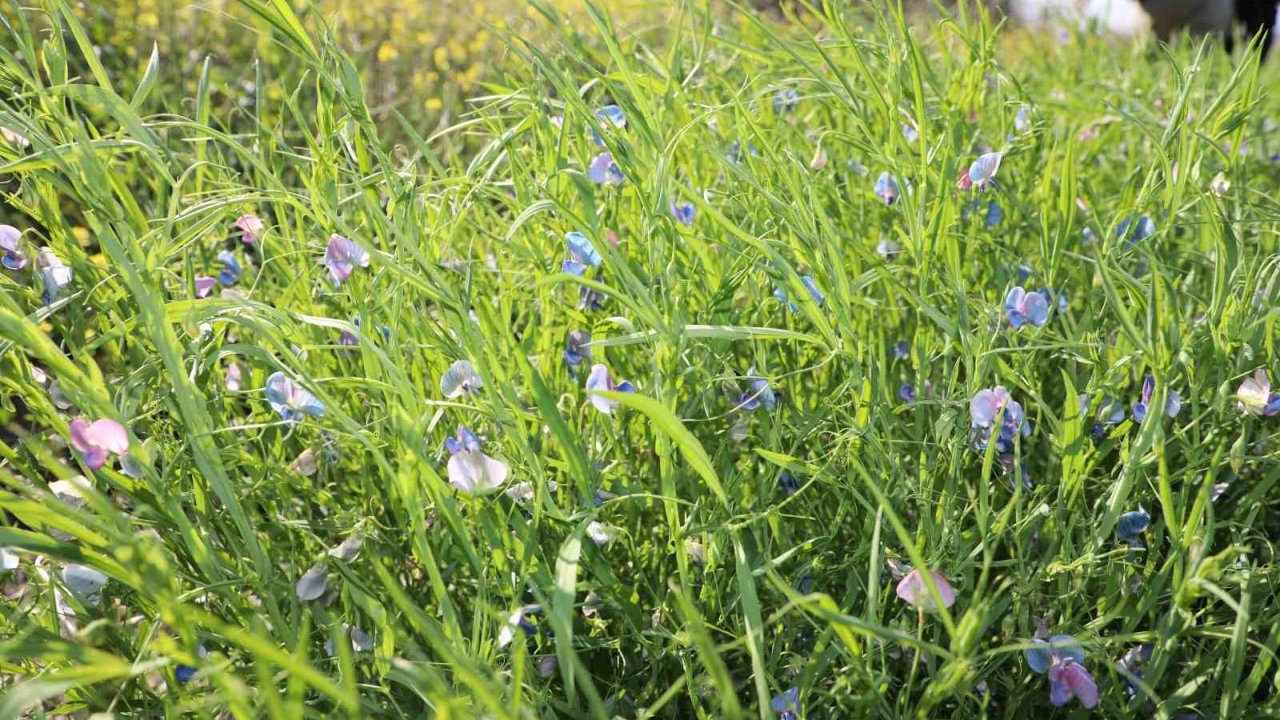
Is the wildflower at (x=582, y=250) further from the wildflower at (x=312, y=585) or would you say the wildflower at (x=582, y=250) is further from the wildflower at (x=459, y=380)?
the wildflower at (x=312, y=585)

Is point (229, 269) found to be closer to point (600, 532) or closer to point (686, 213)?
point (686, 213)

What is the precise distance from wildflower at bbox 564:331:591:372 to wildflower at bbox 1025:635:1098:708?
22.0 inches

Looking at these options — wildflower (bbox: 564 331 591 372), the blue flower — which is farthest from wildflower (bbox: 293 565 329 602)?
the blue flower

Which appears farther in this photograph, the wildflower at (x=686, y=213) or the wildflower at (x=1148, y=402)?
the wildflower at (x=686, y=213)

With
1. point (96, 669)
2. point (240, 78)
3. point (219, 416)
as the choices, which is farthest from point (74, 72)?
point (96, 669)

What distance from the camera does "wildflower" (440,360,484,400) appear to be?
981mm

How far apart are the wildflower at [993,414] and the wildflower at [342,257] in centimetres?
64

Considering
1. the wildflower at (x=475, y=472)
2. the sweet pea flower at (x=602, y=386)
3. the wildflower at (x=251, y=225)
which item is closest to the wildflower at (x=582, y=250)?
the sweet pea flower at (x=602, y=386)

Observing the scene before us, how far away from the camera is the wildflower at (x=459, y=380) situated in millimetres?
981

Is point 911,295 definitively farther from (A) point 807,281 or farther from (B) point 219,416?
(B) point 219,416

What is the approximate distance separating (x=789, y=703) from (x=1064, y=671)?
25cm

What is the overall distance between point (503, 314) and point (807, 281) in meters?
0.33

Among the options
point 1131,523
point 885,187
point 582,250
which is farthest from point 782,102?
point 1131,523

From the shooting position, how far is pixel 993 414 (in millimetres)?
979
